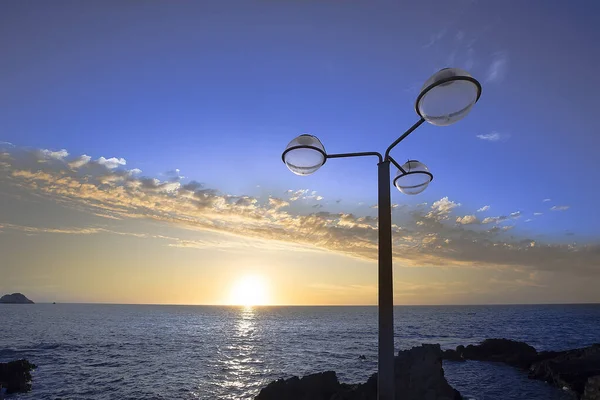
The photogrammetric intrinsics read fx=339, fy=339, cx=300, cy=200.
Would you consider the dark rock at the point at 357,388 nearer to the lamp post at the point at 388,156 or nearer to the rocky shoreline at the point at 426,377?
the rocky shoreline at the point at 426,377

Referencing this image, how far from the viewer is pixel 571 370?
31.2 metres

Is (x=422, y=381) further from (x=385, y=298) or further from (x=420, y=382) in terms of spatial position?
(x=385, y=298)

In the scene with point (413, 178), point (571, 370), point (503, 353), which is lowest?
point (503, 353)

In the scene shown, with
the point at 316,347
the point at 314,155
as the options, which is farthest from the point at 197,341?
the point at 314,155

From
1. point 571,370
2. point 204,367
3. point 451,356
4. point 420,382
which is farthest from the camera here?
point 451,356

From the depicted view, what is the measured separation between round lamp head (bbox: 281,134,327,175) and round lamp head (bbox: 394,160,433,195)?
1272 mm

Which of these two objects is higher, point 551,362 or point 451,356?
point 551,362

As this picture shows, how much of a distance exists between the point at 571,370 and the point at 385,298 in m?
39.5

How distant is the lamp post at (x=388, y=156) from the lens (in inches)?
127

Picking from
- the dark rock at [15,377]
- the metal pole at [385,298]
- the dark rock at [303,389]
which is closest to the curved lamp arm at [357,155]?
the metal pole at [385,298]

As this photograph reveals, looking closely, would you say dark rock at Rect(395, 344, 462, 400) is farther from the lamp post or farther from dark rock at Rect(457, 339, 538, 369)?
dark rock at Rect(457, 339, 538, 369)

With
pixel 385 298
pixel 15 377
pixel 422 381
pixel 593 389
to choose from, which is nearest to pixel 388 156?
pixel 385 298

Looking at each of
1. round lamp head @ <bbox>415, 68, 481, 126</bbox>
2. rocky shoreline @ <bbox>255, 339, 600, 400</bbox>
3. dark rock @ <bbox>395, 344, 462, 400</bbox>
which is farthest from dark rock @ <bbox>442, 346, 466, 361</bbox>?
round lamp head @ <bbox>415, 68, 481, 126</bbox>

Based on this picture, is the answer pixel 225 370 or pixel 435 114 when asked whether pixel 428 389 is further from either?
pixel 225 370
